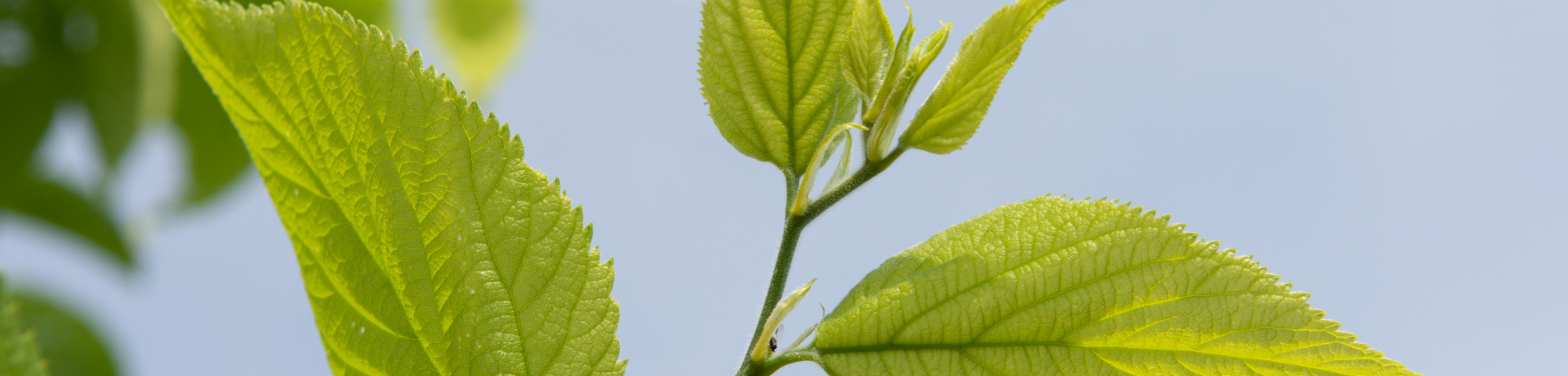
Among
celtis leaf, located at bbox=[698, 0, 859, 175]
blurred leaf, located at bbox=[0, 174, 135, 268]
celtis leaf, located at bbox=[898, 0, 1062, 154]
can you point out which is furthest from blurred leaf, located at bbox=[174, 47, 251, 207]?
celtis leaf, located at bbox=[898, 0, 1062, 154]

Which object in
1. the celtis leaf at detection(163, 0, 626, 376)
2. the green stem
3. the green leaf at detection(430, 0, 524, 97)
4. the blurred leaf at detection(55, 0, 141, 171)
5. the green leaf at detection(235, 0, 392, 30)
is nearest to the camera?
the celtis leaf at detection(163, 0, 626, 376)

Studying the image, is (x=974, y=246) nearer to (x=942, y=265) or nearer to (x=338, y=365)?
(x=942, y=265)

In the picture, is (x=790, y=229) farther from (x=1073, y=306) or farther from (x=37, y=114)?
(x=37, y=114)

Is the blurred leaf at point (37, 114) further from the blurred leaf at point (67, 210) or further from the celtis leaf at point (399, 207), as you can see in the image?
the celtis leaf at point (399, 207)

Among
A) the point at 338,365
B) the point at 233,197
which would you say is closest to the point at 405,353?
the point at 338,365

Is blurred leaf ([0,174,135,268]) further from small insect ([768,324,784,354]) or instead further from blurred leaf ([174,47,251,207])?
small insect ([768,324,784,354])

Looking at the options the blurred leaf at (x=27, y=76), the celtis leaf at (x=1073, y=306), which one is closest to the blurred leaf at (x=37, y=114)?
the blurred leaf at (x=27, y=76)
